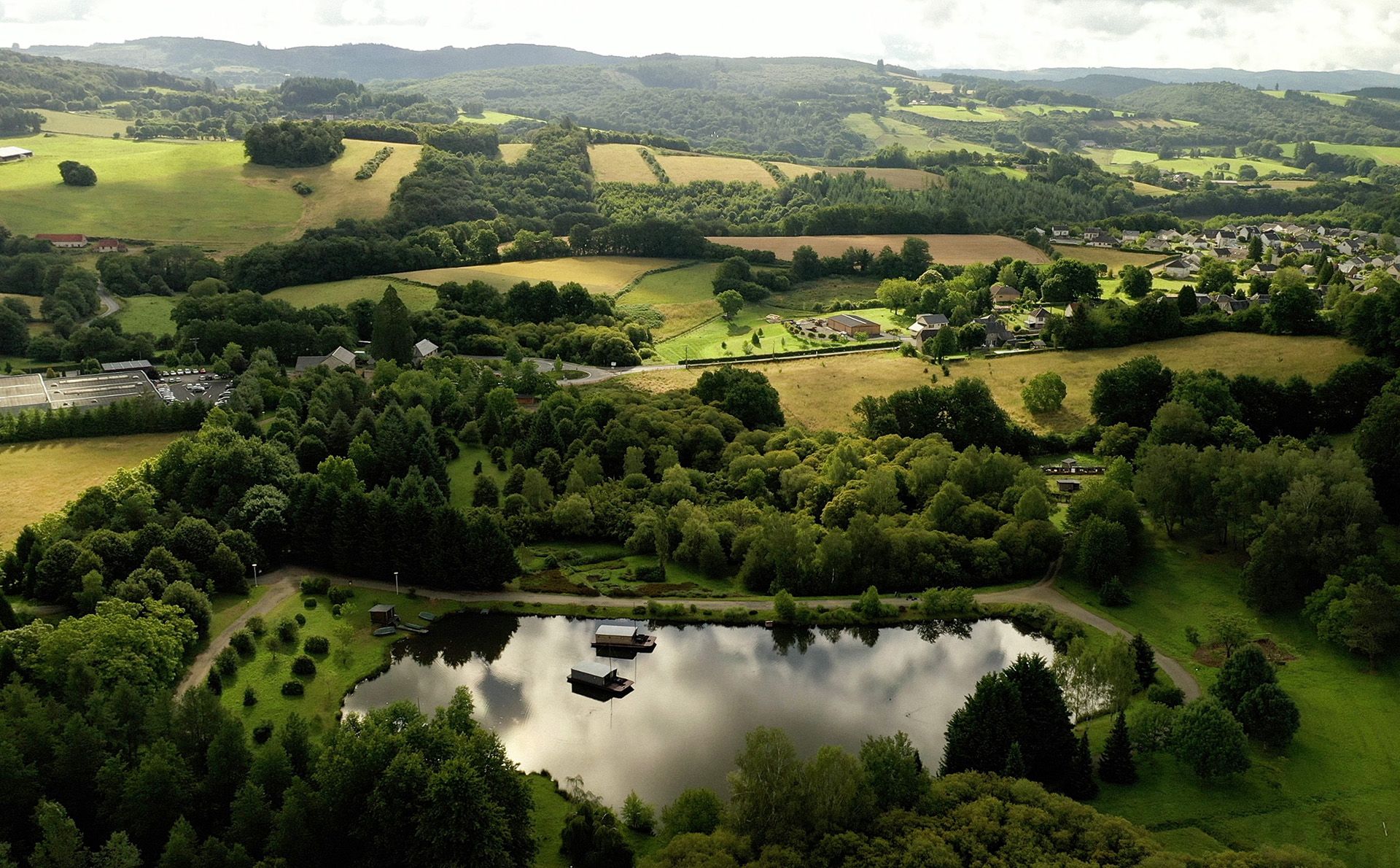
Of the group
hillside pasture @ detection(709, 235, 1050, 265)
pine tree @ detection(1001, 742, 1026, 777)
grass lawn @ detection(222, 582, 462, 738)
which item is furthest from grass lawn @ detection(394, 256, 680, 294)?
pine tree @ detection(1001, 742, 1026, 777)

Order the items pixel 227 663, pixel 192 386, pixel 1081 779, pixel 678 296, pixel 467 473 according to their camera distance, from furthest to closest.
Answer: pixel 678 296 < pixel 192 386 < pixel 467 473 < pixel 227 663 < pixel 1081 779

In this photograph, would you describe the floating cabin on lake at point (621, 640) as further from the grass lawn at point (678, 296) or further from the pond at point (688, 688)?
the grass lawn at point (678, 296)

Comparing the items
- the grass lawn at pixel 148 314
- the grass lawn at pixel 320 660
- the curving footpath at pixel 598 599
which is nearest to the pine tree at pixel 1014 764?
the curving footpath at pixel 598 599

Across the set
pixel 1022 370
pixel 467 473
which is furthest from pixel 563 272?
pixel 1022 370

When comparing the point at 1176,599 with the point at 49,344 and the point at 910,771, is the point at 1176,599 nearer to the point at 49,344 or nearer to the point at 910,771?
the point at 910,771

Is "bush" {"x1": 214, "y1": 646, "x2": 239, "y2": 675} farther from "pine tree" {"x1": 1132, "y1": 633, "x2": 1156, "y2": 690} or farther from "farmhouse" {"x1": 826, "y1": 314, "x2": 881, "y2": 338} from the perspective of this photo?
"farmhouse" {"x1": 826, "y1": 314, "x2": 881, "y2": 338}

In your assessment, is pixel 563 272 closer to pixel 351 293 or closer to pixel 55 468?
pixel 351 293
